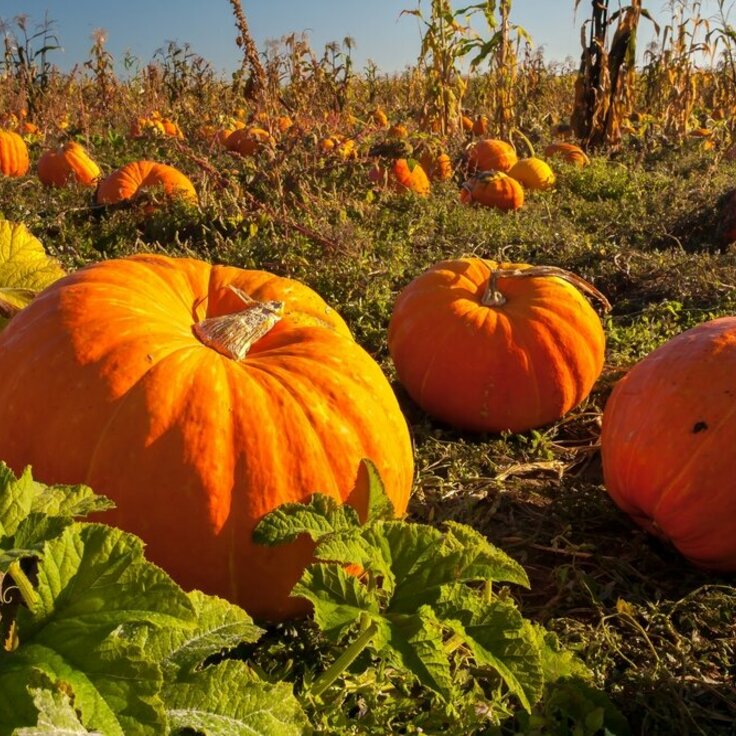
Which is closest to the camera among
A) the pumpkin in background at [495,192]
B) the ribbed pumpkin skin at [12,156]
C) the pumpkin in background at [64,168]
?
the pumpkin in background at [495,192]

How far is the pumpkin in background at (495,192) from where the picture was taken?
7074 mm

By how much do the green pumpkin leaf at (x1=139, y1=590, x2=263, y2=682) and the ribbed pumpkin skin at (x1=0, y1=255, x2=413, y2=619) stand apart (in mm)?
458

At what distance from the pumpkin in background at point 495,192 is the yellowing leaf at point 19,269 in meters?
5.30

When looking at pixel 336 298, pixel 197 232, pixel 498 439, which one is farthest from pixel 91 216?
pixel 498 439

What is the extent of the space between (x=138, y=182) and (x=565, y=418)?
4182mm

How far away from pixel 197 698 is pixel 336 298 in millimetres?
3103

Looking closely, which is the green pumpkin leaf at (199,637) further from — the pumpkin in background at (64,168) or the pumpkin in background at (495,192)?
the pumpkin in background at (64,168)

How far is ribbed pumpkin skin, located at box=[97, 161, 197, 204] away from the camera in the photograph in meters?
5.96

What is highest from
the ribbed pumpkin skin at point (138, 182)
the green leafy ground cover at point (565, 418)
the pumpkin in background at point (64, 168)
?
the pumpkin in background at point (64, 168)

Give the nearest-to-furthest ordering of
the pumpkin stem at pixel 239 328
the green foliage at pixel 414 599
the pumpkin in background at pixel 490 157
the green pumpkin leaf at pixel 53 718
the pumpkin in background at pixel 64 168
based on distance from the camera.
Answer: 1. the green pumpkin leaf at pixel 53 718
2. the green foliage at pixel 414 599
3. the pumpkin stem at pixel 239 328
4. the pumpkin in background at pixel 64 168
5. the pumpkin in background at pixel 490 157

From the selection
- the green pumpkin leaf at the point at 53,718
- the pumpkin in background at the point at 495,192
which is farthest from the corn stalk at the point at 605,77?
the green pumpkin leaf at the point at 53,718

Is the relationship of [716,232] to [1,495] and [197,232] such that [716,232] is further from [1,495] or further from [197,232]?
[1,495]

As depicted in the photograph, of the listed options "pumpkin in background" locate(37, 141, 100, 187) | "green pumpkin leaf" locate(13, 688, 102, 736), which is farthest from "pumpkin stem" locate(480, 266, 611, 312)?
"pumpkin in background" locate(37, 141, 100, 187)

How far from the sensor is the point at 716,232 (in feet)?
19.4
